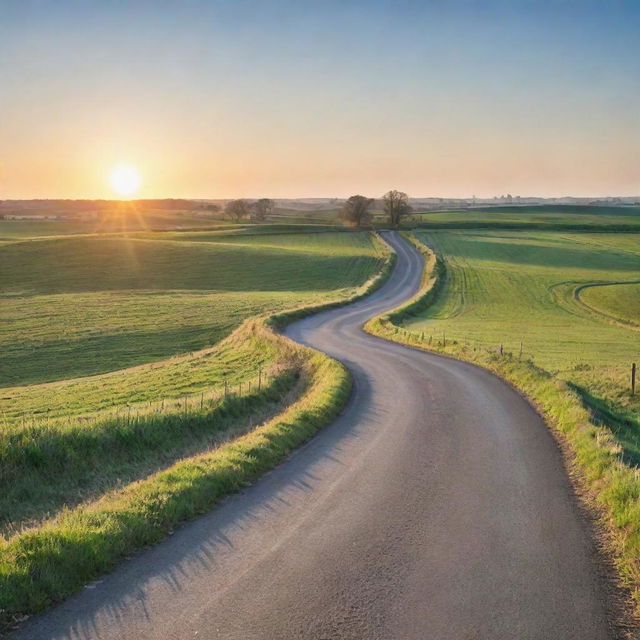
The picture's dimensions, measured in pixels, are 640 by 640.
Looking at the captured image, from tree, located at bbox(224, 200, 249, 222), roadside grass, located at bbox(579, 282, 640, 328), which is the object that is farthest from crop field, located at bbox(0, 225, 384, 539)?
tree, located at bbox(224, 200, 249, 222)

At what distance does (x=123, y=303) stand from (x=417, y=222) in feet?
342

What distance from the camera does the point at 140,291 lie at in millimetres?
65438

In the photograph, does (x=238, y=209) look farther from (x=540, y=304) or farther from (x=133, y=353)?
(x=133, y=353)

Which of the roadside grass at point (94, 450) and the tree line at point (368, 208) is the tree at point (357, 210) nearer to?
the tree line at point (368, 208)

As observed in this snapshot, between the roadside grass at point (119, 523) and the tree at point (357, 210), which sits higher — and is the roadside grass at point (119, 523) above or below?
below

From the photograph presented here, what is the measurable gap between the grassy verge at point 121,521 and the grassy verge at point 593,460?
22.2ft

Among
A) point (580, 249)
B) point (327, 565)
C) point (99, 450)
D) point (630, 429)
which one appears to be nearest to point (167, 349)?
point (99, 450)

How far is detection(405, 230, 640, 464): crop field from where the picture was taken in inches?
1113

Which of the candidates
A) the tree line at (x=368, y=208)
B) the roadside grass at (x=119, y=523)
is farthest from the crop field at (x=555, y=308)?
the tree line at (x=368, y=208)

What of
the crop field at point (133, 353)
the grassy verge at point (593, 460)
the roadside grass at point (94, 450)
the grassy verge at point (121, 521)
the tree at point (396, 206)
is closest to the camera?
the grassy verge at point (121, 521)

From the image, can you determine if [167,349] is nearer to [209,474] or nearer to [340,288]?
[209,474]

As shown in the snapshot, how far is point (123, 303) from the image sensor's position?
187 ft

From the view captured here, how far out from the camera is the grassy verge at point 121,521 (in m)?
8.36

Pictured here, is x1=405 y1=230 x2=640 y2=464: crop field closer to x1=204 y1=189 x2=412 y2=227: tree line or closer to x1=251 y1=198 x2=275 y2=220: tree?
x1=204 y1=189 x2=412 y2=227: tree line
